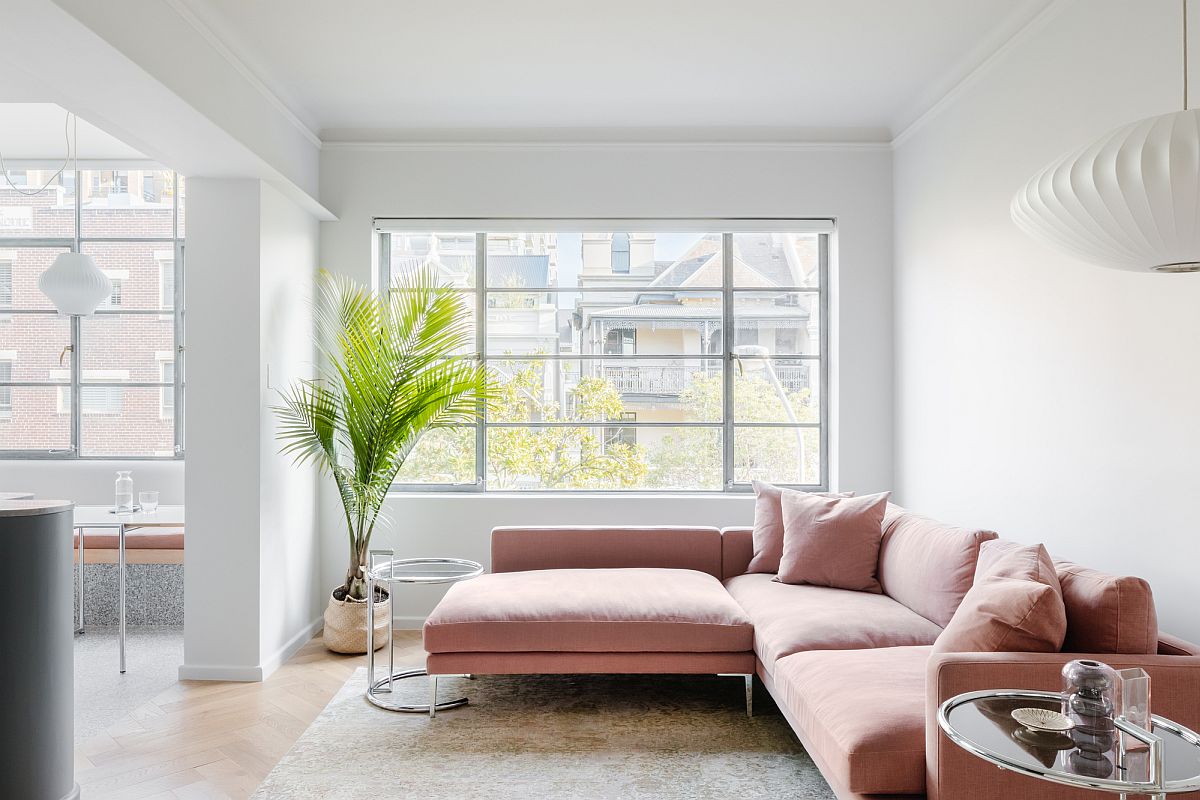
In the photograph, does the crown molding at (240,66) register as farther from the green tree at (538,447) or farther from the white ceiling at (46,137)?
the green tree at (538,447)

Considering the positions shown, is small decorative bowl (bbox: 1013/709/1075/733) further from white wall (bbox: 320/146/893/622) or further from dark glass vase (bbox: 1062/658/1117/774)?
white wall (bbox: 320/146/893/622)

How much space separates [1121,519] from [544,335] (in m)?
3.14

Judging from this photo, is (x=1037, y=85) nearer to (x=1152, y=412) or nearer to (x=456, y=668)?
(x=1152, y=412)

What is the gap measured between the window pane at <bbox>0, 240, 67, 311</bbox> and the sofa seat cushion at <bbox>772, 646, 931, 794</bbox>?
5105mm

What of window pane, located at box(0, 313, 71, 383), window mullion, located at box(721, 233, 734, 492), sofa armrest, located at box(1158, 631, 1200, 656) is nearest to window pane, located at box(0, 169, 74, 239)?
window pane, located at box(0, 313, 71, 383)

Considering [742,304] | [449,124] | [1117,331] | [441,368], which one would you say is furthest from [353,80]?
[1117,331]

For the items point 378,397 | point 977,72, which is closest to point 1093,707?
point 977,72

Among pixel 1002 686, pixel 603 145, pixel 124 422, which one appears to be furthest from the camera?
pixel 124 422

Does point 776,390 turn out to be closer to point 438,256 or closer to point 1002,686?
point 438,256

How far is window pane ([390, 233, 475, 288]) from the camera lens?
4980 mm

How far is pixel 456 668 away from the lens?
3303 millimetres

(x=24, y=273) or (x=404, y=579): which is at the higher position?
(x=24, y=273)

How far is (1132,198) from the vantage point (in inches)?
61.6

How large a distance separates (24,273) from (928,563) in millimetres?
5543
